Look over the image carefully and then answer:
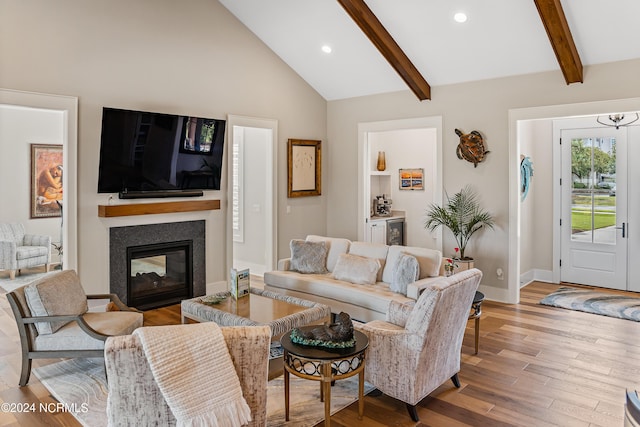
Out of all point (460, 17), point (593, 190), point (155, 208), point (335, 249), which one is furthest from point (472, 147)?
point (155, 208)

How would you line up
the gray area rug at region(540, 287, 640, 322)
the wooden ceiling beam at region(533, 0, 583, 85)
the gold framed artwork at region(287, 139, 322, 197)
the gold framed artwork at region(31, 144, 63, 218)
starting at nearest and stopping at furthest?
1. the wooden ceiling beam at region(533, 0, 583, 85)
2. the gray area rug at region(540, 287, 640, 322)
3. the gold framed artwork at region(287, 139, 322, 197)
4. the gold framed artwork at region(31, 144, 63, 218)

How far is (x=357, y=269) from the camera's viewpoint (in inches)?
195

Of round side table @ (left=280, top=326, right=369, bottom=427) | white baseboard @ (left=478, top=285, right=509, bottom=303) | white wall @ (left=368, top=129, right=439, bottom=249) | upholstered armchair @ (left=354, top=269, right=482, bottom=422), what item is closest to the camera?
round side table @ (left=280, top=326, right=369, bottom=427)

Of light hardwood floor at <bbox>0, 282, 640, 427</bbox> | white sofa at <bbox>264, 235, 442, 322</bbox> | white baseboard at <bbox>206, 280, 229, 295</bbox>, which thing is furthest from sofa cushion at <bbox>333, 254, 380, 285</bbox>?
white baseboard at <bbox>206, 280, 229, 295</bbox>

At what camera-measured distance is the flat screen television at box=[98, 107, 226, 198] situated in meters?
5.07

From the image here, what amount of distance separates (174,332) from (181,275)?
Answer: 4258 millimetres

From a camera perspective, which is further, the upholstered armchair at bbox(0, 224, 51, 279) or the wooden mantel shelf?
the upholstered armchair at bbox(0, 224, 51, 279)

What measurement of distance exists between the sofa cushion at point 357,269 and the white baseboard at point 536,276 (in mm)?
3287

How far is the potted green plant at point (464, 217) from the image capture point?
6070 millimetres

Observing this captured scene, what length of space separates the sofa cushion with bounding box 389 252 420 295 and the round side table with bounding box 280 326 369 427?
1623 mm

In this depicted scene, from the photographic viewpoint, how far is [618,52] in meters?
4.91

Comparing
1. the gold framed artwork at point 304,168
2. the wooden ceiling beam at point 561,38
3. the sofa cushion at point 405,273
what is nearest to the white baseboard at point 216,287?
the gold framed artwork at point 304,168

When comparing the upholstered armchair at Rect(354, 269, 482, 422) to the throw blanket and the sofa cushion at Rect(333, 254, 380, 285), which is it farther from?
the sofa cushion at Rect(333, 254, 380, 285)

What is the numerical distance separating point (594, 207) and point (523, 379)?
13.5 ft
